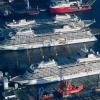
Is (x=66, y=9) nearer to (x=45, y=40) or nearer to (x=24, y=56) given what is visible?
(x=45, y=40)

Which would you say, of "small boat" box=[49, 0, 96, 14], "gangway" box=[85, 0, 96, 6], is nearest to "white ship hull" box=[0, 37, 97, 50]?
"small boat" box=[49, 0, 96, 14]

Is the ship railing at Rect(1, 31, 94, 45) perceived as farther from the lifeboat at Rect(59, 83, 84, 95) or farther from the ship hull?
the lifeboat at Rect(59, 83, 84, 95)

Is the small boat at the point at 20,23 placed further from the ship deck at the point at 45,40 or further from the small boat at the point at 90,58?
the small boat at the point at 90,58

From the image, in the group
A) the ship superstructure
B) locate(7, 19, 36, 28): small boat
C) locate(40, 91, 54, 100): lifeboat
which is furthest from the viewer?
locate(7, 19, 36, 28): small boat

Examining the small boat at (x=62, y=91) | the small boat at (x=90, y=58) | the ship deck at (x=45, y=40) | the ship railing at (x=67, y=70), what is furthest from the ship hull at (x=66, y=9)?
the small boat at (x=62, y=91)

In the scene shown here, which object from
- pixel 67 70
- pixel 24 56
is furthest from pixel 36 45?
pixel 67 70
